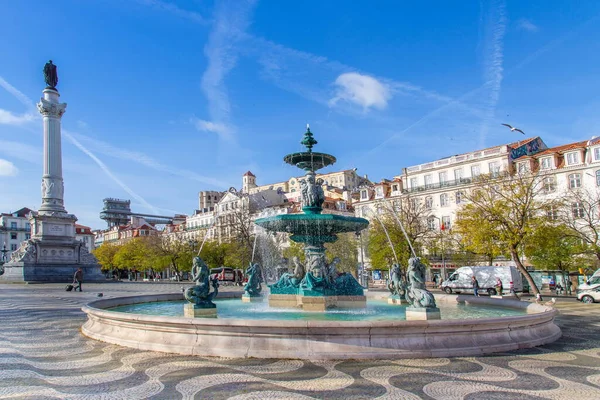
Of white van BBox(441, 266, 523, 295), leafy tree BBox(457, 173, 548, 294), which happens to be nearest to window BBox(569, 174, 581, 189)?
white van BBox(441, 266, 523, 295)

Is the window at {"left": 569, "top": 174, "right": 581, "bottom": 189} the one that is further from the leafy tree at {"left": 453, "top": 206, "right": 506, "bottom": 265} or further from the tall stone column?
the tall stone column

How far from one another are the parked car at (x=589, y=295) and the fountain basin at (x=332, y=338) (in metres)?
17.7

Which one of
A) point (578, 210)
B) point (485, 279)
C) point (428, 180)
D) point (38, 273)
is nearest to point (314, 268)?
point (485, 279)

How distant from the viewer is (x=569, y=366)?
766 centimetres

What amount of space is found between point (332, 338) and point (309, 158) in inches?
368

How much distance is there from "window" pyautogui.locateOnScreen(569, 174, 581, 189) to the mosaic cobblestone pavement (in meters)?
40.8

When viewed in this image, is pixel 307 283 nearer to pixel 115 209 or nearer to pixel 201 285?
pixel 201 285

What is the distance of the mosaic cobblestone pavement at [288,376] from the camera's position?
620 centimetres

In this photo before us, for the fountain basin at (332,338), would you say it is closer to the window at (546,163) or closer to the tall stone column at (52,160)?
the window at (546,163)

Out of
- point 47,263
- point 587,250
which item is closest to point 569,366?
point 587,250

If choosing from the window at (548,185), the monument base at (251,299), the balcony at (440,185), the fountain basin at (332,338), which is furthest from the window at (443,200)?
the fountain basin at (332,338)

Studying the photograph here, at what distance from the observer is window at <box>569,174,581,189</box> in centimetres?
4438

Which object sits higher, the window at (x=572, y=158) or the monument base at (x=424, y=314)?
the window at (x=572, y=158)

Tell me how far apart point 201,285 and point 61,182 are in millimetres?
43010
